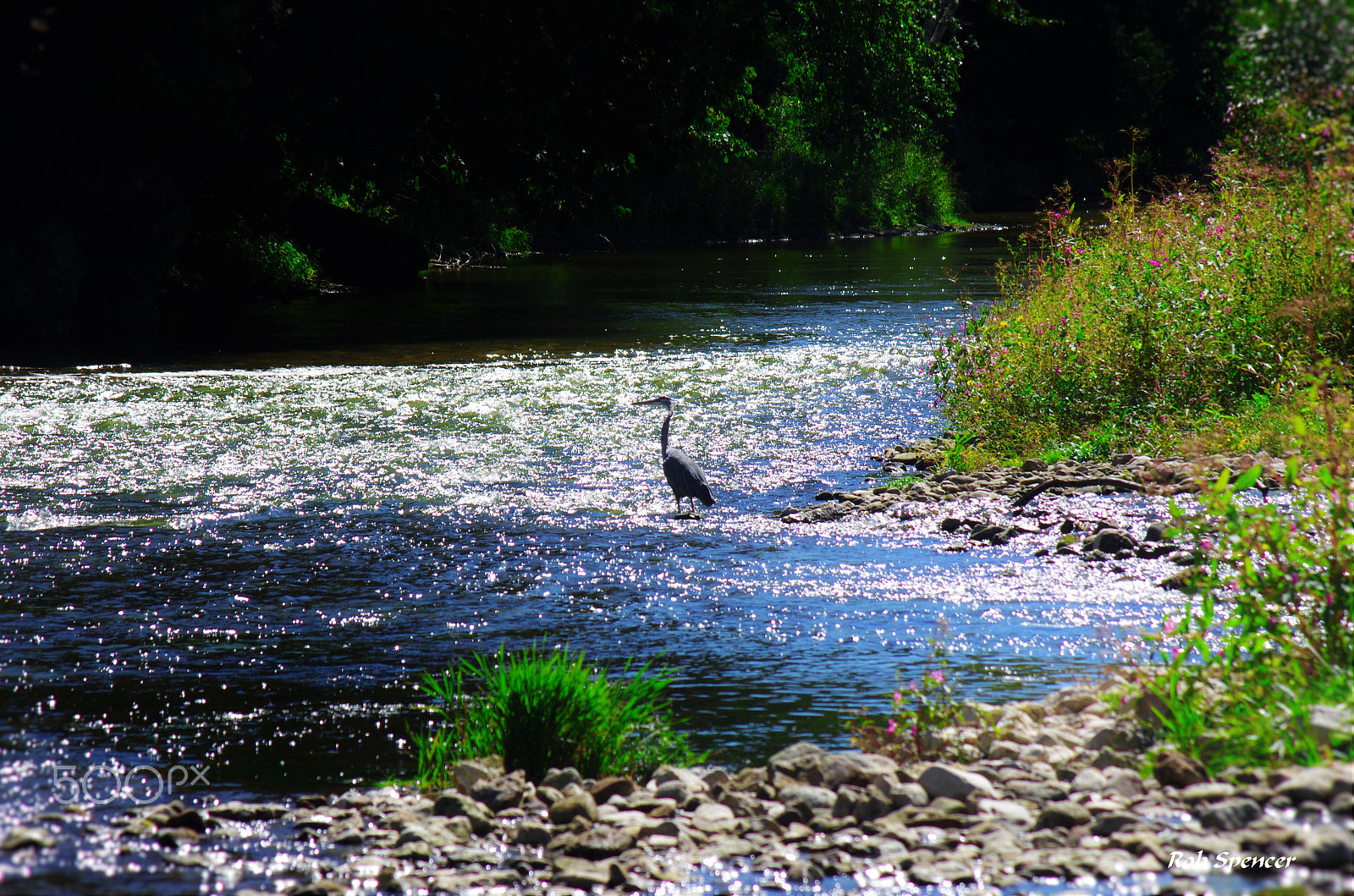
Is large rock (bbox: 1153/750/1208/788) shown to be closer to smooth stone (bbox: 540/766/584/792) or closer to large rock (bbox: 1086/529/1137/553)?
smooth stone (bbox: 540/766/584/792)

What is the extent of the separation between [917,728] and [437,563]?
4144 millimetres

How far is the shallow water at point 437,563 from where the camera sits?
5531 millimetres

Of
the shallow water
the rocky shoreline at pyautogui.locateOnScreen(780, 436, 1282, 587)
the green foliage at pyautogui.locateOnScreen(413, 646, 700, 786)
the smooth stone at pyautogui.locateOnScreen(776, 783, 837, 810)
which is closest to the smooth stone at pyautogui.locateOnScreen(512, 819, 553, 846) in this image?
the green foliage at pyautogui.locateOnScreen(413, 646, 700, 786)

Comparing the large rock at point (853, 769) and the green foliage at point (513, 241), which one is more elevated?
the green foliage at point (513, 241)

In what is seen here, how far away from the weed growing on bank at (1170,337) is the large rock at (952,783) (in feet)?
15.8

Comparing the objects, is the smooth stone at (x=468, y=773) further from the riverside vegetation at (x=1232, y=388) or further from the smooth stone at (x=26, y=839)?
the riverside vegetation at (x=1232, y=388)

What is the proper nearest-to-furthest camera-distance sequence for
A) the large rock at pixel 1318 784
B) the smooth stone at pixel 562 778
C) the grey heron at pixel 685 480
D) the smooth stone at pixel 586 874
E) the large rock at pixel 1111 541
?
the large rock at pixel 1318 784
the smooth stone at pixel 586 874
the smooth stone at pixel 562 778
the large rock at pixel 1111 541
the grey heron at pixel 685 480

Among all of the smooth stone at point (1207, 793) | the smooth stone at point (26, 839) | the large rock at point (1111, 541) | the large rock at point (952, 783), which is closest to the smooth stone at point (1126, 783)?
the smooth stone at point (1207, 793)

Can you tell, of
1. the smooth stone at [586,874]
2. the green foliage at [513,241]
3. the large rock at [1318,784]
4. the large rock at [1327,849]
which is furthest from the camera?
the green foliage at [513,241]

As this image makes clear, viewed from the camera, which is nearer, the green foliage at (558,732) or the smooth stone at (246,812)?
the smooth stone at (246,812)

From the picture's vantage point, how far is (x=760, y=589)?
7.37 meters

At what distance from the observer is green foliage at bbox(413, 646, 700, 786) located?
16.1ft

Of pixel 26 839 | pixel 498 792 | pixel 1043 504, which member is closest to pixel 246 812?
pixel 26 839

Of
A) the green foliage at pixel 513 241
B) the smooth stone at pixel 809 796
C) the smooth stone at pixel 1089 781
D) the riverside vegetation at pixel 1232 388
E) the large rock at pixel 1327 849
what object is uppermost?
the green foliage at pixel 513 241
